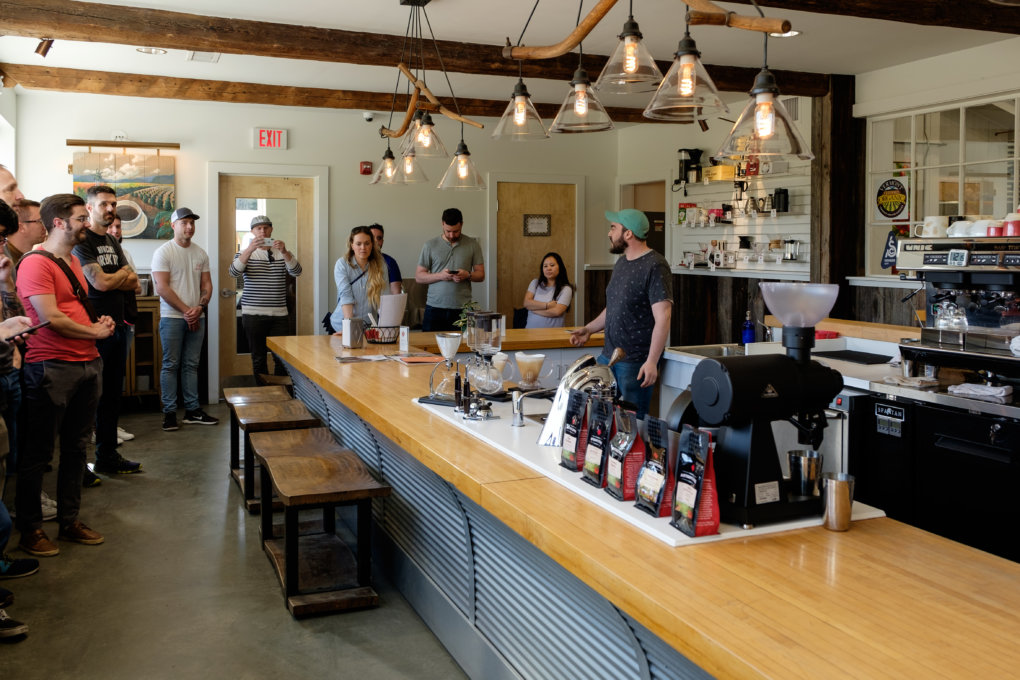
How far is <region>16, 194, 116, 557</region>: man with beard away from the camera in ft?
13.5

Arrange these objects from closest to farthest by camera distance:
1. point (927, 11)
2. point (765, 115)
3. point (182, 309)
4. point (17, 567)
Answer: point (765, 115)
point (17, 567)
point (927, 11)
point (182, 309)

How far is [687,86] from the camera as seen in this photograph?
2734 millimetres

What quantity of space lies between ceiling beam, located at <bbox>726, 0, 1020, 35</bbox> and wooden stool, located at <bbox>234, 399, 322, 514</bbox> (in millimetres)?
3317

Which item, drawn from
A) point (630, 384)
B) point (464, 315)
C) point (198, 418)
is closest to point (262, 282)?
point (198, 418)

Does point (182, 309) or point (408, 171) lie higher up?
point (408, 171)

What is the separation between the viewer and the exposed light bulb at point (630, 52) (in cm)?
293

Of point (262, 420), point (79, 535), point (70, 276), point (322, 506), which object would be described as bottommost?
point (79, 535)

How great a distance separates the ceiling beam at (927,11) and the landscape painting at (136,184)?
566 cm

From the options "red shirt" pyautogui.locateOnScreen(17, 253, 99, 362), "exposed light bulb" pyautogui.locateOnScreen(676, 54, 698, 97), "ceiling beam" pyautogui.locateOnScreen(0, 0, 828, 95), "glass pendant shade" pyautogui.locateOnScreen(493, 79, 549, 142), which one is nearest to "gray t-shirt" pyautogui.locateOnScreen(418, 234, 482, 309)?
"ceiling beam" pyautogui.locateOnScreen(0, 0, 828, 95)

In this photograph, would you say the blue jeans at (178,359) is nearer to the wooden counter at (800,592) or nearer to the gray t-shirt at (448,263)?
the gray t-shirt at (448,263)

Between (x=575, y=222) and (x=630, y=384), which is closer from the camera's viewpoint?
(x=630, y=384)

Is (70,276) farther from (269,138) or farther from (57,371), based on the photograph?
(269,138)

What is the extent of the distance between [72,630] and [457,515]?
161cm

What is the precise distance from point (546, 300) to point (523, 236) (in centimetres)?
311
